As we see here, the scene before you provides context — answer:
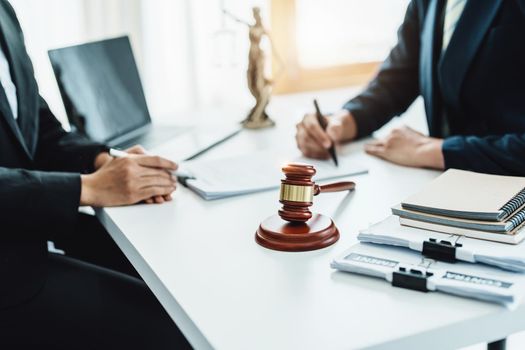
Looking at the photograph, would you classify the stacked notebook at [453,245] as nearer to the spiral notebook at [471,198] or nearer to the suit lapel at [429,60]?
the spiral notebook at [471,198]

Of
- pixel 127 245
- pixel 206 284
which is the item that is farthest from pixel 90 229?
pixel 206 284

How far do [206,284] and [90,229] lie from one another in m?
0.75

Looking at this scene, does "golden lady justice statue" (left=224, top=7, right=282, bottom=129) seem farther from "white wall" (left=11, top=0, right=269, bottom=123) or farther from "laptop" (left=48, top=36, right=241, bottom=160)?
"white wall" (left=11, top=0, right=269, bottom=123)

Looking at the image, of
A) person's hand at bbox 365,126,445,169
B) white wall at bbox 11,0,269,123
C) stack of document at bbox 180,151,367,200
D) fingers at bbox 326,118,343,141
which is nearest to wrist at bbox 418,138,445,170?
person's hand at bbox 365,126,445,169

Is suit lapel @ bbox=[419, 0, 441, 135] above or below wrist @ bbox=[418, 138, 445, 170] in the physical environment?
above

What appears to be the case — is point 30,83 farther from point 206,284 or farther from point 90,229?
point 206,284

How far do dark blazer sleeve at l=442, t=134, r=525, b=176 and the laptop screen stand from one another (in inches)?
32.9

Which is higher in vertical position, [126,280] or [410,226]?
[410,226]

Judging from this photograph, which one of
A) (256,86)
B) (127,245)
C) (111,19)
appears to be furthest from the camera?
(111,19)

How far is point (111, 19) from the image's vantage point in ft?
7.36

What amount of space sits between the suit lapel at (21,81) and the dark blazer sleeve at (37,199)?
21cm

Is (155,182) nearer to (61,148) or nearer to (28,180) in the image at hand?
(28,180)

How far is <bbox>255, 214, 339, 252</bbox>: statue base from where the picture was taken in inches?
37.7

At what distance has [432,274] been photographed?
0.81 m
